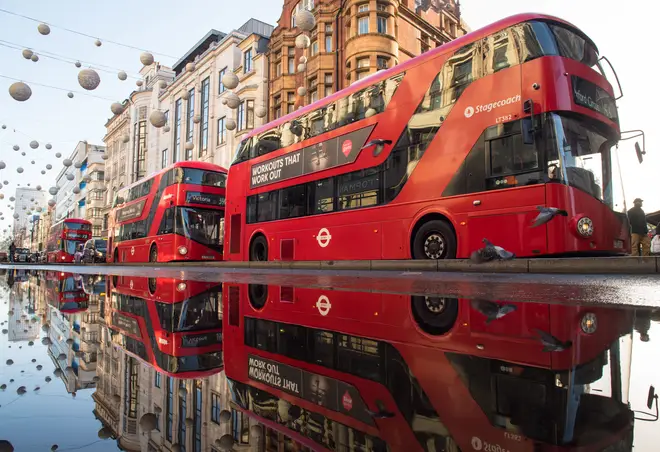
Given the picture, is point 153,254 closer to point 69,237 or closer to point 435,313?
point 435,313

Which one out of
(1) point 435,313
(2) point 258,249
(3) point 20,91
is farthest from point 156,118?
(1) point 435,313

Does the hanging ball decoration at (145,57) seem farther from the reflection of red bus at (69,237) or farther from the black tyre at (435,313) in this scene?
the reflection of red bus at (69,237)

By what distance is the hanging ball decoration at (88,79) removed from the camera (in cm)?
1400

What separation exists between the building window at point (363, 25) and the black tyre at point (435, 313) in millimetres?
28006

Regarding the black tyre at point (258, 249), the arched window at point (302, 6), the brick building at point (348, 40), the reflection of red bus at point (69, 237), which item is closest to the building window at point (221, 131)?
the brick building at point (348, 40)

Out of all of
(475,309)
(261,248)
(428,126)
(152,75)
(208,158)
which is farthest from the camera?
(152,75)

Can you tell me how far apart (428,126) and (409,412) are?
29.1ft

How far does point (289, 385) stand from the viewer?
1.75 metres

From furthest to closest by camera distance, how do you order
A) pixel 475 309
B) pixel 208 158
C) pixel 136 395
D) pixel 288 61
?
pixel 208 158
pixel 288 61
pixel 475 309
pixel 136 395

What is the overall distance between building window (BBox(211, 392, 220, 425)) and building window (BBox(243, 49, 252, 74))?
38.1m

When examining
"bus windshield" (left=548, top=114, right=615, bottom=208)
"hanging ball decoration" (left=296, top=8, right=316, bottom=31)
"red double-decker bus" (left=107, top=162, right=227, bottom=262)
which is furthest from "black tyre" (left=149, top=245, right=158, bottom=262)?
"bus windshield" (left=548, top=114, right=615, bottom=208)

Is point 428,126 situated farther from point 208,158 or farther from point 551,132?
point 208,158

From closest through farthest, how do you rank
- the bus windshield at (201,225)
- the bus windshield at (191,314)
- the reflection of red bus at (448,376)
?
the reflection of red bus at (448,376) < the bus windshield at (191,314) < the bus windshield at (201,225)

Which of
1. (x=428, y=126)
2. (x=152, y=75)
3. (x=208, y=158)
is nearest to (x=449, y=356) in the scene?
(x=428, y=126)
